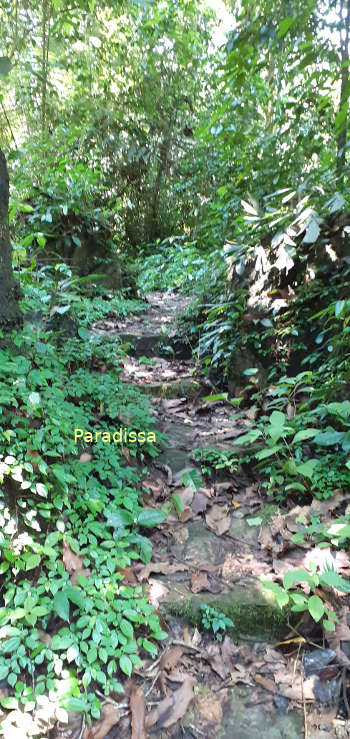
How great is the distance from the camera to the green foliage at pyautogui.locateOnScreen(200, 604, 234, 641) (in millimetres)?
2162

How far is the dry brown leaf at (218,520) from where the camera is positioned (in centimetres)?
291

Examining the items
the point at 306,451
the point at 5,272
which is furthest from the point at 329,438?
the point at 5,272

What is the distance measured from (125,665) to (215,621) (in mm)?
548

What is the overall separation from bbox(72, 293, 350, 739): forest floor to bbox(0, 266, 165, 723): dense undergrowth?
135 mm

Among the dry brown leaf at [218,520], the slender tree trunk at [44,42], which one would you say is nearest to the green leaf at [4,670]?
the dry brown leaf at [218,520]

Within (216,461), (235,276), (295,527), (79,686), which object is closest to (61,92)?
(235,276)

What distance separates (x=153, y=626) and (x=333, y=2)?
398cm

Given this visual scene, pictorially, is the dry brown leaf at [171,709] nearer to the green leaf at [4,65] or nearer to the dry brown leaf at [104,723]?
the dry brown leaf at [104,723]

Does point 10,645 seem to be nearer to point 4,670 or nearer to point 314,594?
point 4,670

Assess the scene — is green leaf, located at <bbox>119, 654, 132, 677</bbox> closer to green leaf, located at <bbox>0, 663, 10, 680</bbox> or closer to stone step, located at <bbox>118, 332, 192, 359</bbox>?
green leaf, located at <bbox>0, 663, 10, 680</bbox>

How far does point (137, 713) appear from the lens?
70.0 inches

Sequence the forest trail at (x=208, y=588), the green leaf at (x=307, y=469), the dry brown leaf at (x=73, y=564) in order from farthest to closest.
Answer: the green leaf at (x=307, y=469) → the dry brown leaf at (x=73, y=564) → the forest trail at (x=208, y=588)

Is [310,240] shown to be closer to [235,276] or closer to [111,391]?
[235,276]

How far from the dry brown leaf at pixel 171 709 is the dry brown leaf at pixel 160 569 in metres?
0.60
